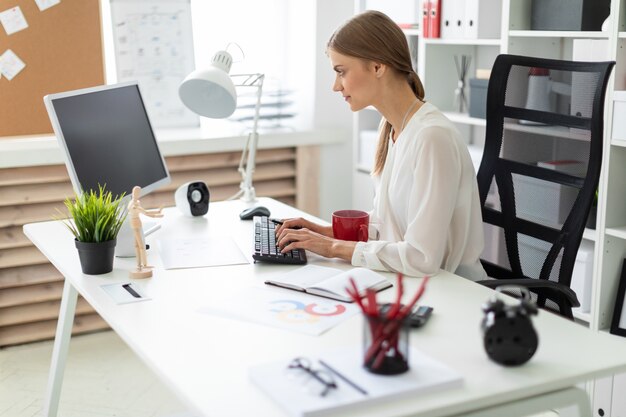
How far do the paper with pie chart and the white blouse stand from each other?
28 centimetres

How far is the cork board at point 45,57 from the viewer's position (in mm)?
3564

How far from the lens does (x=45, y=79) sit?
11.9ft

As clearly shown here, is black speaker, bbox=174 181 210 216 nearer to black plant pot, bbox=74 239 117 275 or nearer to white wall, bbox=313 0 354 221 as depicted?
black plant pot, bbox=74 239 117 275

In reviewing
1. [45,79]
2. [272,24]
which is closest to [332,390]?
[45,79]

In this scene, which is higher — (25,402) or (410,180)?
(410,180)

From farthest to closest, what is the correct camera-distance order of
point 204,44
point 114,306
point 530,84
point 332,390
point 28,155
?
point 204,44 < point 28,155 < point 530,84 < point 114,306 < point 332,390

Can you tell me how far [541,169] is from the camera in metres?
2.26

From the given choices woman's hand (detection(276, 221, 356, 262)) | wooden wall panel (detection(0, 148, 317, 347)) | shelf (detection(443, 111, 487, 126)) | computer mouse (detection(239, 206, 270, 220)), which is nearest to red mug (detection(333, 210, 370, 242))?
woman's hand (detection(276, 221, 356, 262))

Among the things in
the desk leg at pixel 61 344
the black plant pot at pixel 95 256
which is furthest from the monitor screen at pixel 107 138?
the desk leg at pixel 61 344

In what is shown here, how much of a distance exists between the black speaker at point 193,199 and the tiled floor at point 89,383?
2.22 ft

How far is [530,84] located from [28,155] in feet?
7.00

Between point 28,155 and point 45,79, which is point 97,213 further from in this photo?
point 45,79

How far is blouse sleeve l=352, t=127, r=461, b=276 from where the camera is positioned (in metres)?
1.98

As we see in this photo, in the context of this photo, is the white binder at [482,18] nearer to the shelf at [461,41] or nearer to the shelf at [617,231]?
the shelf at [461,41]
